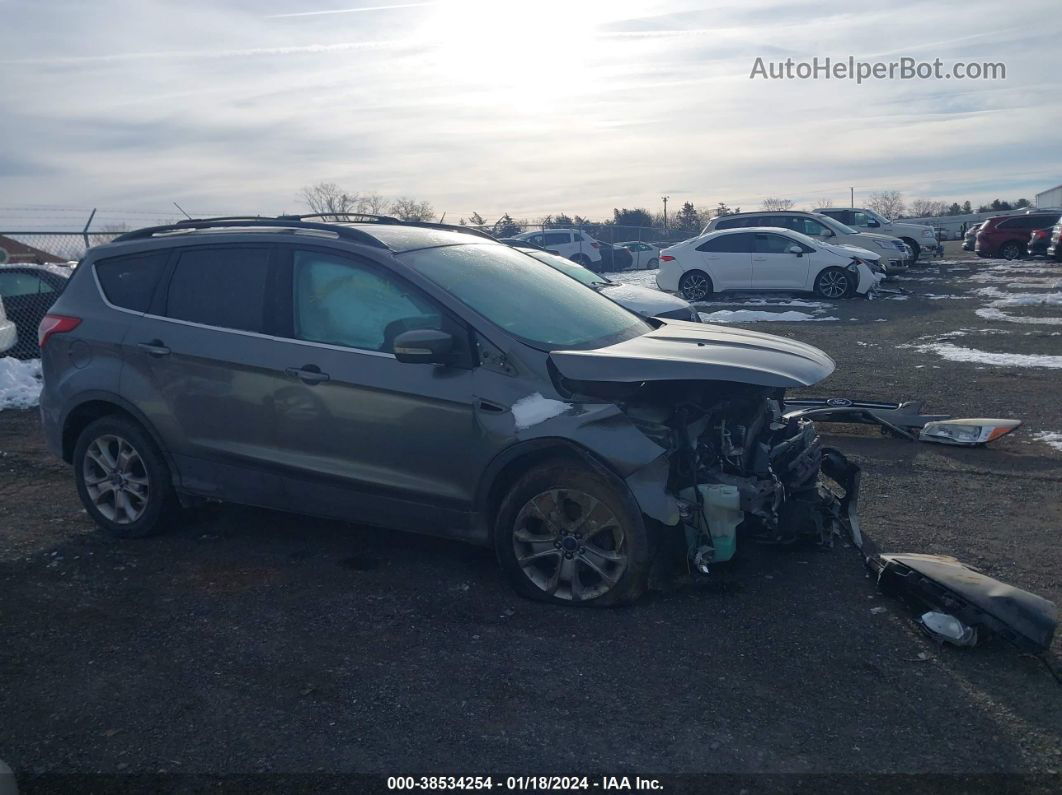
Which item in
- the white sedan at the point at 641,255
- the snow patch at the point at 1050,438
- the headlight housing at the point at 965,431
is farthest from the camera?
the white sedan at the point at 641,255

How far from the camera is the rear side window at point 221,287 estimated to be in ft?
16.7

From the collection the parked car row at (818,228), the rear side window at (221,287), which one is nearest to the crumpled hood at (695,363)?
the rear side window at (221,287)

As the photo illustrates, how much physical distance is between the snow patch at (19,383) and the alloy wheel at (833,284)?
582 inches

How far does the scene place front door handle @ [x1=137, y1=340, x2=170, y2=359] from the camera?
5219 mm

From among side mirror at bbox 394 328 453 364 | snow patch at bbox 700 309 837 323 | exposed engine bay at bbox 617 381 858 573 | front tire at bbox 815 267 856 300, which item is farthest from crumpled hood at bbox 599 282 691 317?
front tire at bbox 815 267 856 300

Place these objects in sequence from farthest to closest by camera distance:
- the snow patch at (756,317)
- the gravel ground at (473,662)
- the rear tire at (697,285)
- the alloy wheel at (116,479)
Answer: the rear tire at (697,285) → the snow patch at (756,317) → the alloy wheel at (116,479) → the gravel ground at (473,662)

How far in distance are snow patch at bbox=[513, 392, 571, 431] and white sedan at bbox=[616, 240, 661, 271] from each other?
103 ft

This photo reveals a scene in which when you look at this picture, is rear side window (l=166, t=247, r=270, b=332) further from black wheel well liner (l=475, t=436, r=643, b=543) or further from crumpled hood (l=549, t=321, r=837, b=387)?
crumpled hood (l=549, t=321, r=837, b=387)

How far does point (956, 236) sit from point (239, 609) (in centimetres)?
7079

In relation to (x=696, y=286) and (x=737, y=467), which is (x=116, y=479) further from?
(x=696, y=286)

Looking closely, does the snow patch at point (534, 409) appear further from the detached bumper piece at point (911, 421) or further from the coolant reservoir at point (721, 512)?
the detached bumper piece at point (911, 421)

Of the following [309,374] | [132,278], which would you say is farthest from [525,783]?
[132,278]

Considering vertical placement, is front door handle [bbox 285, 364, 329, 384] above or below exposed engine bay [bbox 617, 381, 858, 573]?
above

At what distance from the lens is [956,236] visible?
218 feet
